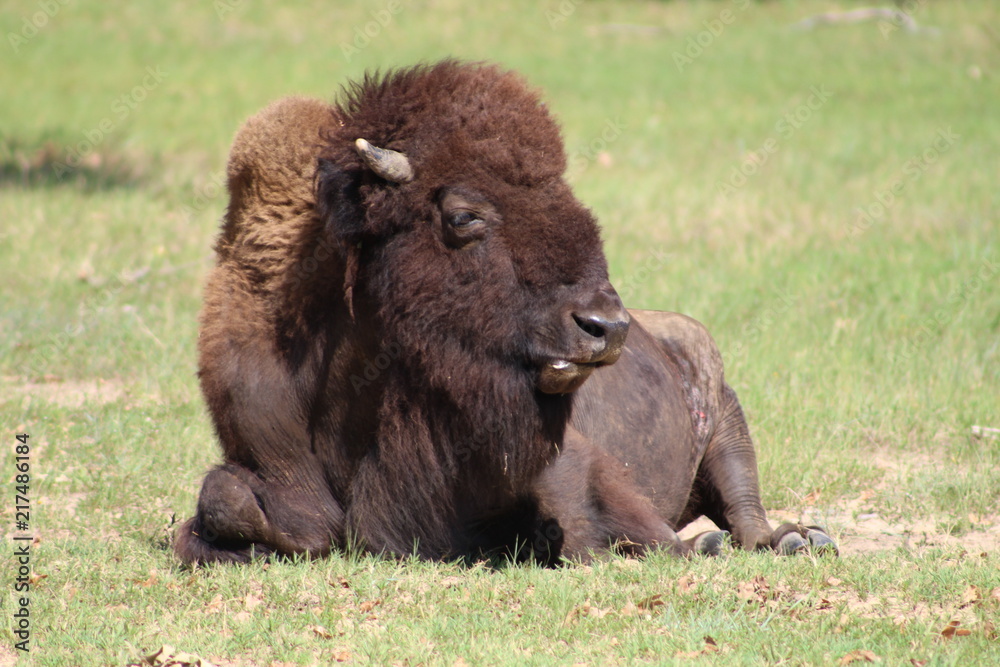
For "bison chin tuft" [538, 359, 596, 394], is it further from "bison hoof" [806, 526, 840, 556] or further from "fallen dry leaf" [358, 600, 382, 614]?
"bison hoof" [806, 526, 840, 556]

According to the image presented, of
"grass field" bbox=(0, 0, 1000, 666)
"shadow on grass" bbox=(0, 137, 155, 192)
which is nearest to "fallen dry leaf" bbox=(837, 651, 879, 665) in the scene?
"grass field" bbox=(0, 0, 1000, 666)

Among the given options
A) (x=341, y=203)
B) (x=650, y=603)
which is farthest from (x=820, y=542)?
(x=341, y=203)

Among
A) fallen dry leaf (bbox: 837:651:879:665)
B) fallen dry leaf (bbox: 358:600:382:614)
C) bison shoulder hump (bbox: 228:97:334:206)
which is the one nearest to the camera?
fallen dry leaf (bbox: 837:651:879:665)

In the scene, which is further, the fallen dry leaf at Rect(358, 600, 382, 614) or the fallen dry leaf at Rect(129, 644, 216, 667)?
the fallen dry leaf at Rect(358, 600, 382, 614)

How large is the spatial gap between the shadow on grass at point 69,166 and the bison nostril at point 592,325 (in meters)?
10.9

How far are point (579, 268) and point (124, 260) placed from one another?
782 centimetres

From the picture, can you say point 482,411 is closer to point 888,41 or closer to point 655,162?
point 655,162

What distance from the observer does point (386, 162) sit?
4293 mm

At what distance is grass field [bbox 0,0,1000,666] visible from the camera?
410 cm

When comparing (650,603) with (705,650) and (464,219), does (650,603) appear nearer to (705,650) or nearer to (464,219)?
(705,650)

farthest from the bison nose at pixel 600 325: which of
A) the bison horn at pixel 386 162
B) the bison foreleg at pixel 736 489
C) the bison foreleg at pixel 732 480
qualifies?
the bison foreleg at pixel 732 480

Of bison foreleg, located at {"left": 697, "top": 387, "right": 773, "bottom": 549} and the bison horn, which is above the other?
the bison horn

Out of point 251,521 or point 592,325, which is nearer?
point 592,325

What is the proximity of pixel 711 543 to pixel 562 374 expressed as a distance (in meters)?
1.41
